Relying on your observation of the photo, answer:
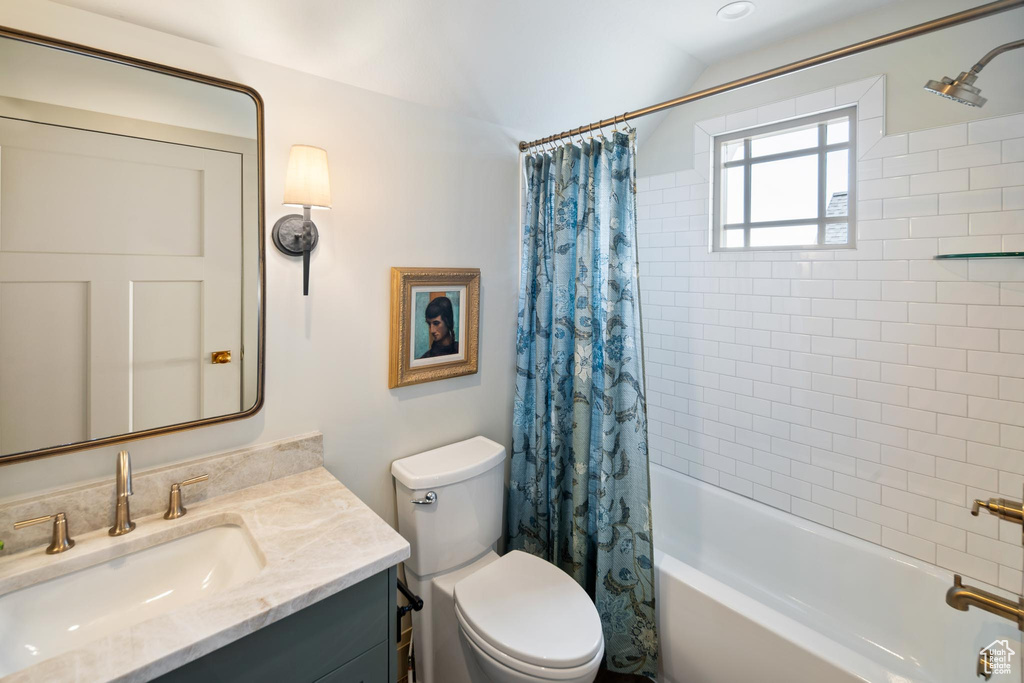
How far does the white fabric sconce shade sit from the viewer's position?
1.37 metres

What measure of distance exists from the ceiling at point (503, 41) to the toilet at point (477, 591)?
4.60ft

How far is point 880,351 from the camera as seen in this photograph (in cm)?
186

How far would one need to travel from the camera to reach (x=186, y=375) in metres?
1.32

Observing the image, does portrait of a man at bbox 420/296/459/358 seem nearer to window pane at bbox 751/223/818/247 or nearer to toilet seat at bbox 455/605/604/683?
toilet seat at bbox 455/605/604/683

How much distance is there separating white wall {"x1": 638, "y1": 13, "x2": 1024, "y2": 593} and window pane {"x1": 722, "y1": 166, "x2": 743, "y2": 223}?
0.38 ft

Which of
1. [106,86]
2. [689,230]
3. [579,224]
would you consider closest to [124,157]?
[106,86]

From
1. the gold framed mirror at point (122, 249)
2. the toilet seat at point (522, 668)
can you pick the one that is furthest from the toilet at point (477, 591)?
the gold framed mirror at point (122, 249)

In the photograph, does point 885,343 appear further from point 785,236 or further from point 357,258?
point 357,258

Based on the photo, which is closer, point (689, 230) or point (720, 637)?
point (720, 637)

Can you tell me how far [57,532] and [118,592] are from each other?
0.66 feet

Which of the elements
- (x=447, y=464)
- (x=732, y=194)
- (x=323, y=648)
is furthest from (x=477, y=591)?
(x=732, y=194)

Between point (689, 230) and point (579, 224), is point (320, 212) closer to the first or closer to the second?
point (579, 224)

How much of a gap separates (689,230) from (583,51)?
103cm

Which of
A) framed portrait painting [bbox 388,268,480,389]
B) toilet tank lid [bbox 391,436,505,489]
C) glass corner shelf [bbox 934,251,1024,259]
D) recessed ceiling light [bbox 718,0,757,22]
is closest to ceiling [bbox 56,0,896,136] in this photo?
recessed ceiling light [bbox 718,0,757,22]
